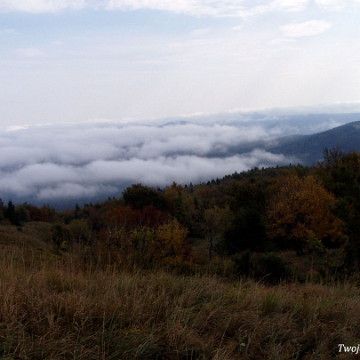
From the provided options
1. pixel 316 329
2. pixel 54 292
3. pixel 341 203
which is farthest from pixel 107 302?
pixel 341 203

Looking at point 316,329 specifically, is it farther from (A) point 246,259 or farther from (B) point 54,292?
(A) point 246,259

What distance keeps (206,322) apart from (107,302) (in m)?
1.18

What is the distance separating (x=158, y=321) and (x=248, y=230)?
28972 millimetres

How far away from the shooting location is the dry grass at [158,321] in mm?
3291

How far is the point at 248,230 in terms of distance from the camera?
105ft

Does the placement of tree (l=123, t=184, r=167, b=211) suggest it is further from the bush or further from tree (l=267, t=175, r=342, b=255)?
the bush

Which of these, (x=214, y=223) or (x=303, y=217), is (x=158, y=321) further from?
(x=214, y=223)

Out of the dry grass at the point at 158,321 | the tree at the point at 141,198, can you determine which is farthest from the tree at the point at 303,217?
the tree at the point at 141,198

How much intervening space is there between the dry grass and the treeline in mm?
2011

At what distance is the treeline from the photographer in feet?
26.9

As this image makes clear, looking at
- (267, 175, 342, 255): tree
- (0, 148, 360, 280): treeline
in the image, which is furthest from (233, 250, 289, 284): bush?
(267, 175, 342, 255): tree

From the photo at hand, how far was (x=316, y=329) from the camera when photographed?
13.1 ft

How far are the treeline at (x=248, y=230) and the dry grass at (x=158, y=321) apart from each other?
2011 mm

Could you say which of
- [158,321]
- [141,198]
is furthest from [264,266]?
[141,198]
